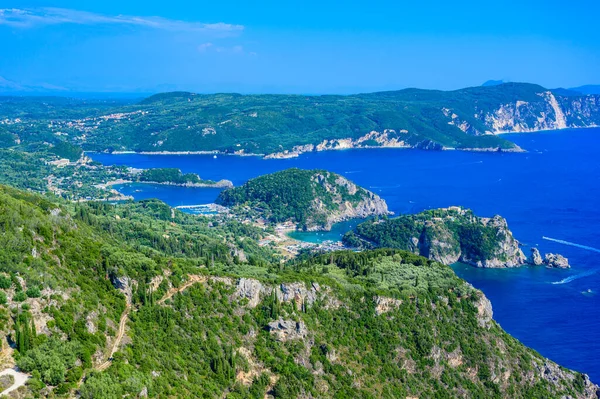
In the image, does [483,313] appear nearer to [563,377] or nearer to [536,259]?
[563,377]

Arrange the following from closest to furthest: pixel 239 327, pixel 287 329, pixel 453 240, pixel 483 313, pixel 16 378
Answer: pixel 16 378, pixel 239 327, pixel 287 329, pixel 483 313, pixel 453 240

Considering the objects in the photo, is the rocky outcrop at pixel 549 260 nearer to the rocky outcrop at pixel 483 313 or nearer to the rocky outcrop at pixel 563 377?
the rocky outcrop at pixel 563 377

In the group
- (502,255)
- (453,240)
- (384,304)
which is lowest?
(502,255)

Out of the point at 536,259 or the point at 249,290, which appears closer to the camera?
the point at 249,290

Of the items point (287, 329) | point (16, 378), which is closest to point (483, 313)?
point (287, 329)

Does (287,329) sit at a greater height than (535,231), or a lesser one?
greater

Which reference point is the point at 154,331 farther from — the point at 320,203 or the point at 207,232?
the point at 320,203

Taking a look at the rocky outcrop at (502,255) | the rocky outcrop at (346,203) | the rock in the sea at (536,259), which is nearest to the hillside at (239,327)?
the rocky outcrop at (502,255)
